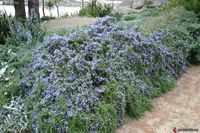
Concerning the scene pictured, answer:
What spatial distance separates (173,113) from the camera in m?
4.84

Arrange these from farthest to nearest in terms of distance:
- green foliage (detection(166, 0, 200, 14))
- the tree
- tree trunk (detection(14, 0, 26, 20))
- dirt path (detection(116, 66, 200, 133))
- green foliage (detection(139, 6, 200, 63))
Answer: the tree
tree trunk (detection(14, 0, 26, 20))
green foliage (detection(166, 0, 200, 14))
green foliage (detection(139, 6, 200, 63))
dirt path (detection(116, 66, 200, 133))

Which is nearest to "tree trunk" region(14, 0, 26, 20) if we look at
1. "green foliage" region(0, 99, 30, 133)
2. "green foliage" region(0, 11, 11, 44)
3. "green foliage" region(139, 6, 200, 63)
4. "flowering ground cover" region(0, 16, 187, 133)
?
"green foliage" region(0, 11, 11, 44)

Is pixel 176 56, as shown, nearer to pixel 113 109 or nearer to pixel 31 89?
pixel 113 109

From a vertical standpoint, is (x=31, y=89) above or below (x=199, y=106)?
above

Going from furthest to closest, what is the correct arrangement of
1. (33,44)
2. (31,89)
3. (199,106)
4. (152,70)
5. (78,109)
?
1. (33,44)
2. (152,70)
3. (199,106)
4. (31,89)
5. (78,109)

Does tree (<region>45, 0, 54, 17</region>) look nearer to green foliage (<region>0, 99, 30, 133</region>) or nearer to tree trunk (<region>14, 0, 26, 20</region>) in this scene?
tree trunk (<region>14, 0, 26, 20</region>)

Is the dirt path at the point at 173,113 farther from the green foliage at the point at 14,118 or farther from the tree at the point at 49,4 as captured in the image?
the tree at the point at 49,4

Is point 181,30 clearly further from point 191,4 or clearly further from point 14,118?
point 14,118

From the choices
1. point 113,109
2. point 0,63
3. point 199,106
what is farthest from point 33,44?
point 199,106

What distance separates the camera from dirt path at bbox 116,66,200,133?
446cm

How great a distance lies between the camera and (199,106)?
504 cm

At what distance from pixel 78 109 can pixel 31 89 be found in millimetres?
787

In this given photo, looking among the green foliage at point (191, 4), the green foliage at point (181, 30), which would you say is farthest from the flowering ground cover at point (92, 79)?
the green foliage at point (191, 4)

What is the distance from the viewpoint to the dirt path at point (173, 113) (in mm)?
4465
